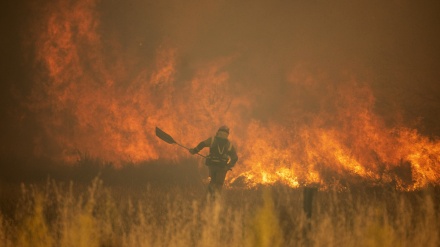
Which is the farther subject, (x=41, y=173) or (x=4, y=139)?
(x=4, y=139)

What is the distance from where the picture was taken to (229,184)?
15875 mm

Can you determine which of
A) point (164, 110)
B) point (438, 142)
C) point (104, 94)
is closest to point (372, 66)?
point (438, 142)

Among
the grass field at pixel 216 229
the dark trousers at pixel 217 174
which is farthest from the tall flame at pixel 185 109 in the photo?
the grass field at pixel 216 229

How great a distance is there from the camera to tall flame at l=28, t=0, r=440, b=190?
52.1ft

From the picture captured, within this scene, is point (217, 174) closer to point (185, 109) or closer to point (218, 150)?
point (218, 150)

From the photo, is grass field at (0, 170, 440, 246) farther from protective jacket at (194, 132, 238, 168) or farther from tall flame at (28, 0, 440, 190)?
tall flame at (28, 0, 440, 190)

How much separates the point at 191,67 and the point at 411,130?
431 inches

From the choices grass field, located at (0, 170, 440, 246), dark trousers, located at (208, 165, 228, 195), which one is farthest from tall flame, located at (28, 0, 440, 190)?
grass field, located at (0, 170, 440, 246)

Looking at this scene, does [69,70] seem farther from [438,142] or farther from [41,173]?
[438,142]

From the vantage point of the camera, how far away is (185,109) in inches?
748

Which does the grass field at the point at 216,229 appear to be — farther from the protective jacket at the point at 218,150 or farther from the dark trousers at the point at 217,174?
the protective jacket at the point at 218,150

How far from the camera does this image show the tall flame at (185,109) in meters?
15.9

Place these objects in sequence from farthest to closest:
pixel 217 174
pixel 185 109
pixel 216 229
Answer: pixel 185 109 → pixel 217 174 → pixel 216 229

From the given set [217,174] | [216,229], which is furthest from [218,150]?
[216,229]
